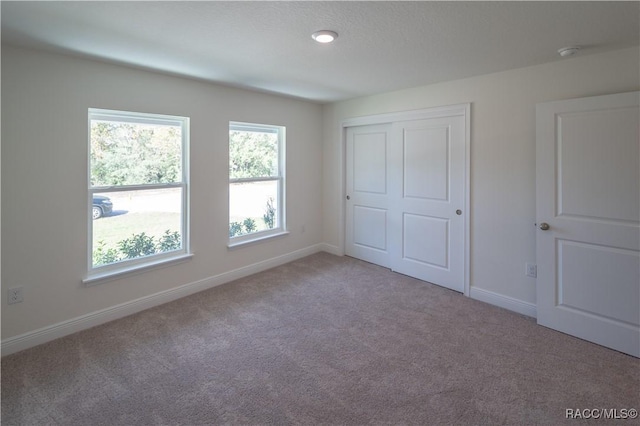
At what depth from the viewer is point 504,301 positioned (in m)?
3.25

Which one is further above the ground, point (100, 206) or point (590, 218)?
point (100, 206)

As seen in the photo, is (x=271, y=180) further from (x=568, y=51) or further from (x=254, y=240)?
(x=568, y=51)

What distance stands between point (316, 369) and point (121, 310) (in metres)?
1.96

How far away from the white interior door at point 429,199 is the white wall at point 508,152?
0.18m

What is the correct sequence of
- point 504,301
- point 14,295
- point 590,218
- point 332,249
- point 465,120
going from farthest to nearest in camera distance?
1. point 332,249
2. point 465,120
3. point 504,301
4. point 590,218
5. point 14,295

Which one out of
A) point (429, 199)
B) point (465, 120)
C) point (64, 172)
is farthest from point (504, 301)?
point (64, 172)

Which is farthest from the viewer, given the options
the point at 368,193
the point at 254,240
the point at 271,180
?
the point at 368,193

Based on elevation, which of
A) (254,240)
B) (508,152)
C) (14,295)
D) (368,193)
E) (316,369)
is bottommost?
(316,369)

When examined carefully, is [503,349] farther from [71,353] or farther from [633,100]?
[71,353]

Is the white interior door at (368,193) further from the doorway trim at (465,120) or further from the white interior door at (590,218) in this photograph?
the white interior door at (590,218)

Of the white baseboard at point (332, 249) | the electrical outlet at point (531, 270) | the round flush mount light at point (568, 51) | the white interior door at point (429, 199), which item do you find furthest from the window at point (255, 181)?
the round flush mount light at point (568, 51)

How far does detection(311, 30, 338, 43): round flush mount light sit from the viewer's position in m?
2.19

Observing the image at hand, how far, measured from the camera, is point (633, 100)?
2391 mm

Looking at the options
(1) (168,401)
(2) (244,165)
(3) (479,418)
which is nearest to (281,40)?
(2) (244,165)
